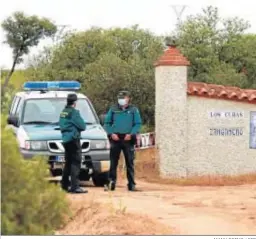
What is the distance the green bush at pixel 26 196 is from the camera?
22.0 ft

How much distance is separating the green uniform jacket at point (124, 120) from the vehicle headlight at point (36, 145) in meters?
1.23

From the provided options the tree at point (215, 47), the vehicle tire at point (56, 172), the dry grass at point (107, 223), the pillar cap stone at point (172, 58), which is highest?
the tree at point (215, 47)

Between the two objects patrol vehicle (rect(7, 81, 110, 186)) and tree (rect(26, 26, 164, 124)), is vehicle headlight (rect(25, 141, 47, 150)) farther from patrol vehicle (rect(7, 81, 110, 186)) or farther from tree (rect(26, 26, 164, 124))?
tree (rect(26, 26, 164, 124))

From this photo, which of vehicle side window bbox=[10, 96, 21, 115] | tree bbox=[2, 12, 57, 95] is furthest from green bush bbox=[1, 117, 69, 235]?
tree bbox=[2, 12, 57, 95]

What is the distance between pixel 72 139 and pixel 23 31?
65.2ft

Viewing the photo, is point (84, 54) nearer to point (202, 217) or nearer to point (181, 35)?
point (181, 35)

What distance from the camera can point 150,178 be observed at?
19266 millimetres

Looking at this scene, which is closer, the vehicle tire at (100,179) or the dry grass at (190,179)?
the vehicle tire at (100,179)

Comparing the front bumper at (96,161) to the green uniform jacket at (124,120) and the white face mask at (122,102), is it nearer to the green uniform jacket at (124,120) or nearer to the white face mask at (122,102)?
the green uniform jacket at (124,120)

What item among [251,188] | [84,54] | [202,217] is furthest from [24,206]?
[84,54]

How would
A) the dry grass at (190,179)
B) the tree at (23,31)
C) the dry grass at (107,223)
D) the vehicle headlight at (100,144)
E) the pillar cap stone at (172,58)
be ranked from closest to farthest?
1. the dry grass at (107,223)
2. the vehicle headlight at (100,144)
3. the dry grass at (190,179)
4. the pillar cap stone at (172,58)
5. the tree at (23,31)

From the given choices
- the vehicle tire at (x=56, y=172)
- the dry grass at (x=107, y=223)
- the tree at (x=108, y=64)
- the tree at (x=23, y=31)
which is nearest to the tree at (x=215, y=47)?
the tree at (x=108, y=64)

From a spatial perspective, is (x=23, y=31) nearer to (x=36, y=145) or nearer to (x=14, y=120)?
(x=14, y=120)

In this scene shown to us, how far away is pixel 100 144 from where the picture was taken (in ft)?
48.0
